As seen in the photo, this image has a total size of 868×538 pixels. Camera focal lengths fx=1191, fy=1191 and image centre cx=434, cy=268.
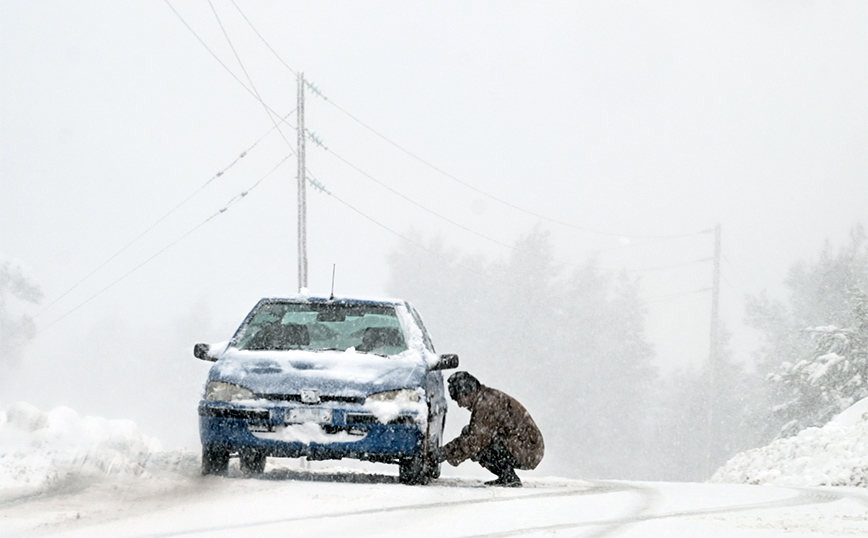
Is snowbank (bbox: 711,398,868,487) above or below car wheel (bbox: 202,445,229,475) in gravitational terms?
above

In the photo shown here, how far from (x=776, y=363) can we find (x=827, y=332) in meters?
24.0

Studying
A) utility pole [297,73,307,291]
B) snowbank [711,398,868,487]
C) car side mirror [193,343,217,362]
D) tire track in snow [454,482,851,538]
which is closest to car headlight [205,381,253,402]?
car side mirror [193,343,217,362]

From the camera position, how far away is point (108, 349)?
129750 mm

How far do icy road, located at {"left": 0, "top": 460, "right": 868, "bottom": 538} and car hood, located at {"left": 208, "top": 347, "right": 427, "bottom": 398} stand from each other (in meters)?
0.77

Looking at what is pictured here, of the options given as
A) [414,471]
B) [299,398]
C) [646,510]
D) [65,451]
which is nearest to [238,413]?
[299,398]

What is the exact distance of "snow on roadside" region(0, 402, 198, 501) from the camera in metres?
8.75

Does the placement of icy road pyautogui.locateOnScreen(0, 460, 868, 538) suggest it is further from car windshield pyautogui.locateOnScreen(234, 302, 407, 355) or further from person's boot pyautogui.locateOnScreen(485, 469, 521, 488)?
car windshield pyautogui.locateOnScreen(234, 302, 407, 355)

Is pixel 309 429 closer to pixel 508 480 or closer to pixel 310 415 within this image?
pixel 310 415

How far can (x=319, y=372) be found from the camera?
9.66 m

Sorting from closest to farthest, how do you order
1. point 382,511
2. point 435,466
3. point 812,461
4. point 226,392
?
point 382,511 < point 226,392 < point 435,466 < point 812,461

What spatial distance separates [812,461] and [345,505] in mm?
11010

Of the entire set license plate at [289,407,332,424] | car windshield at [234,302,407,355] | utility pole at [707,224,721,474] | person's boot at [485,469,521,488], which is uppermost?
utility pole at [707,224,721,474]

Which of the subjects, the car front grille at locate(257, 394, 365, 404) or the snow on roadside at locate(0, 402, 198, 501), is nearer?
the snow on roadside at locate(0, 402, 198, 501)

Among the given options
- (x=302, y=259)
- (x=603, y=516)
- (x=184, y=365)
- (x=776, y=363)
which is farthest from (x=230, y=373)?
(x=184, y=365)
